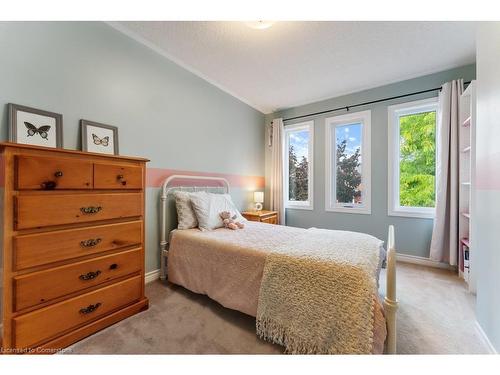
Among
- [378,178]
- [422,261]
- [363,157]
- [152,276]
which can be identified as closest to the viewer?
[152,276]

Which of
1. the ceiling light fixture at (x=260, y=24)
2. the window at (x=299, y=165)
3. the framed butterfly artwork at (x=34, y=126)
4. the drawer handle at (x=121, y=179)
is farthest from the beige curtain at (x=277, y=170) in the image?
the framed butterfly artwork at (x=34, y=126)

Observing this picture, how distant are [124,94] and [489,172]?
3.07 metres

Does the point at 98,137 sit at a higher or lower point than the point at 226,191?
higher

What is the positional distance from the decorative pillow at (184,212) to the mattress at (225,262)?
0.10 metres

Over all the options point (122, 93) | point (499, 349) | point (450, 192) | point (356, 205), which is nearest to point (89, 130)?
point (122, 93)

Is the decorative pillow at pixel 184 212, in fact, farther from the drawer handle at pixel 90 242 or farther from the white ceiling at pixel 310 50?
the white ceiling at pixel 310 50

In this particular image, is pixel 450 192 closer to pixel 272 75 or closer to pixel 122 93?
pixel 272 75

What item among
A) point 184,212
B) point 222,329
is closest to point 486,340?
point 222,329

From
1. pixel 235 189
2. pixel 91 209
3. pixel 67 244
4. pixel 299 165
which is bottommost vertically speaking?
pixel 67 244

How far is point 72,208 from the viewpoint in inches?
51.0

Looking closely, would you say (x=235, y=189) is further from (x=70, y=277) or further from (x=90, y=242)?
(x=70, y=277)

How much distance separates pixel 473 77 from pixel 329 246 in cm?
296

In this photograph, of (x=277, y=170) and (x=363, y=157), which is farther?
(x=277, y=170)

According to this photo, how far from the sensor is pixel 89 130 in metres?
1.78
